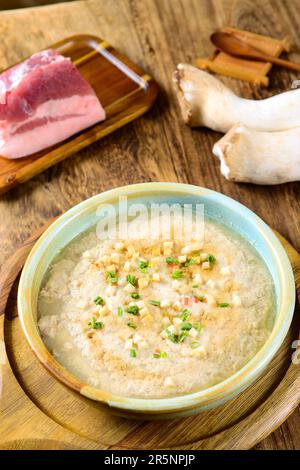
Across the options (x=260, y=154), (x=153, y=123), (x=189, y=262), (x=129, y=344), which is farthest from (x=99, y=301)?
(x=153, y=123)

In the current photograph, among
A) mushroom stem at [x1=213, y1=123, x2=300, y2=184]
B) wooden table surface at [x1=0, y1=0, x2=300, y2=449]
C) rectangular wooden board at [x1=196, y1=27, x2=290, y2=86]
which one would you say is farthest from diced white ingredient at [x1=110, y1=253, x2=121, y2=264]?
rectangular wooden board at [x1=196, y1=27, x2=290, y2=86]

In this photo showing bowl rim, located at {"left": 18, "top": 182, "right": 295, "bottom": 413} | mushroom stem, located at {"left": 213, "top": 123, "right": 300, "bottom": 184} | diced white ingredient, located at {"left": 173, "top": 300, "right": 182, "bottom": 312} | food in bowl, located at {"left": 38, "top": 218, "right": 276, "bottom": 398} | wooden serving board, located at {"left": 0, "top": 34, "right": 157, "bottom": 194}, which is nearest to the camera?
bowl rim, located at {"left": 18, "top": 182, "right": 295, "bottom": 413}

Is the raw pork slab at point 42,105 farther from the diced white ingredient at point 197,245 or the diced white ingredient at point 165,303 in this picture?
the diced white ingredient at point 165,303

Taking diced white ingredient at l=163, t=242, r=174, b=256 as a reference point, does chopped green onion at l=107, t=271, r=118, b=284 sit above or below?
above

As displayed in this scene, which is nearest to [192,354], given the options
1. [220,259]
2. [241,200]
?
[220,259]

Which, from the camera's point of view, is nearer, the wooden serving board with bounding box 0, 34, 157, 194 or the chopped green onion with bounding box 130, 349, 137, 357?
the chopped green onion with bounding box 130, 349, 137, 357

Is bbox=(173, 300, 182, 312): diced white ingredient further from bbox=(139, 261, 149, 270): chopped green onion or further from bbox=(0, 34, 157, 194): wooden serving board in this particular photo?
Answer: bbox=(0, 34, 157, 194): wooden serving board

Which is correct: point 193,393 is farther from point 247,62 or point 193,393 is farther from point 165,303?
point 247,62
